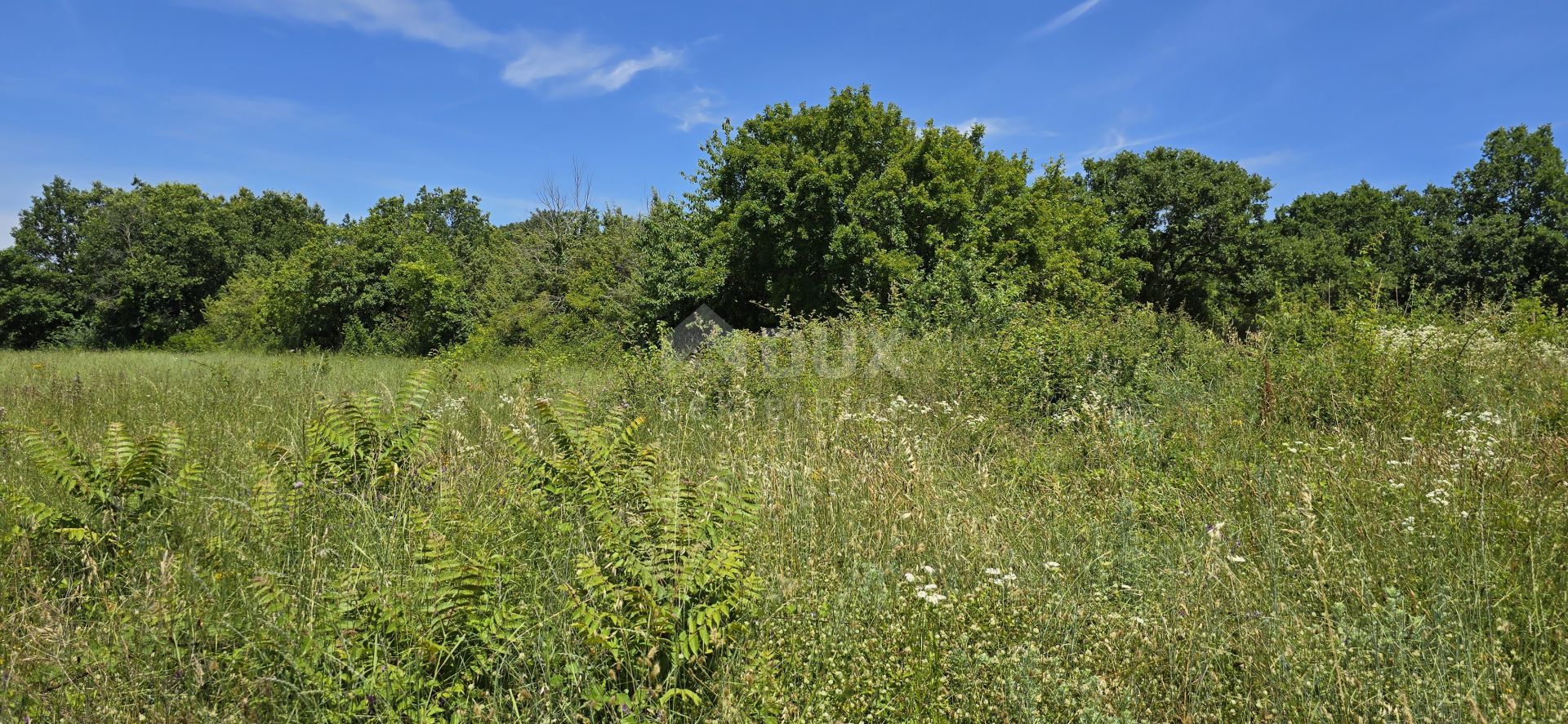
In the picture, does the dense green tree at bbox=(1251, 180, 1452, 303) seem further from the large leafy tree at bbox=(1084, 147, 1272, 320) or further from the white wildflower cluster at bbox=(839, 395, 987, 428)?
the white wildflower cluster at bbox=(839, 395, 987, 428)

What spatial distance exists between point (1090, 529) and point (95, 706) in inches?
134

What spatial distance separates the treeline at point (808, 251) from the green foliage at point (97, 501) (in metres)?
6.52

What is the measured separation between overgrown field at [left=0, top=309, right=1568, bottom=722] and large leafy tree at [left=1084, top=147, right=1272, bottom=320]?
2785 cm

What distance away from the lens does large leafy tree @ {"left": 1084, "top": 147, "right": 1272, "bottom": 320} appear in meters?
29.0

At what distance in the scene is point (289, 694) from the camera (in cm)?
200

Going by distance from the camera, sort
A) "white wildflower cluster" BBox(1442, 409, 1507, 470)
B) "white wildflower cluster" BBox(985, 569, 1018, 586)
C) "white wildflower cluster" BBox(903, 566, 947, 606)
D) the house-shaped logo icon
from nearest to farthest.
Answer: "white wildflower cluster" BBox(903, 566, 947, 606) < "white wildflower cluster" BBox(985, 569, 1018, 586) < "white wildflower cluster" BBox(1442, 409, 1507, 470) < the house-shaped logo icon

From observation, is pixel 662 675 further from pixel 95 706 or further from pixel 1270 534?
pixel 1270 534

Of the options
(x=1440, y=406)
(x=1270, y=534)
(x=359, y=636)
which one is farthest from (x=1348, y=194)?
(x=359, y=636)

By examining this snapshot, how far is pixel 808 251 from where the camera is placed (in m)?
18.3

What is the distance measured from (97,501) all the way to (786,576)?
8.61 ft

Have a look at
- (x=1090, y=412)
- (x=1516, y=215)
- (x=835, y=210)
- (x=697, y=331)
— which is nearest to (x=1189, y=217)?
(x=1516, y=215)

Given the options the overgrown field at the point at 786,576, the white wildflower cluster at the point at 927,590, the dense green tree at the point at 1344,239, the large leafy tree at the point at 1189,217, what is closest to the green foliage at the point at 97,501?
the overgrown field at the point at 786,576

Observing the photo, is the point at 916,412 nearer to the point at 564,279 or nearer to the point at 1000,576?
the point at 1000,576

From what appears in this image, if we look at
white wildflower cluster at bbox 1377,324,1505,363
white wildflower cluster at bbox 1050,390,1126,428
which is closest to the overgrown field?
white wildflower cluster at bbox 1050,390,1126,428
